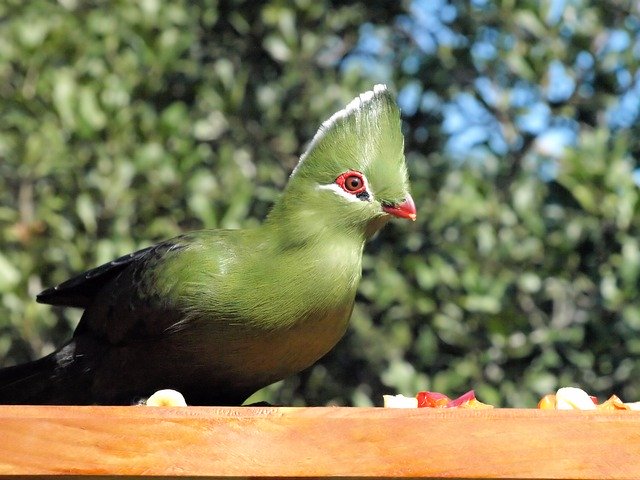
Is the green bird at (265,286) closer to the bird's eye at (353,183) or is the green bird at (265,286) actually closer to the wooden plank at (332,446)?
the bird's eye at (353,183)

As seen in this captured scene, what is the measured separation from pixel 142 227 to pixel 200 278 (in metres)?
1.54

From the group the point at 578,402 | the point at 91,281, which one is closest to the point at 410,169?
the point at 91,281

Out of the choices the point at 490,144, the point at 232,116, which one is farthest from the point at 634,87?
the point at 232,116

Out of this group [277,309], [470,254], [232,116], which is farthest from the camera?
[232,116]

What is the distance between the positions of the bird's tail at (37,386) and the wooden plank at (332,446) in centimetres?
89

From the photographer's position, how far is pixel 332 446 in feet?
4.32

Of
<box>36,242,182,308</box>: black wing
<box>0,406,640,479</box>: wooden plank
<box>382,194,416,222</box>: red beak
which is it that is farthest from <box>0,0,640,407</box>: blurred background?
<box>0,406,640,479</box>: wooden plank

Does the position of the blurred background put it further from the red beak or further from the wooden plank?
the wooden plank

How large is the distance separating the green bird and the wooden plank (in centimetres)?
55

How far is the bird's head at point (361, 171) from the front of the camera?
6.49ft

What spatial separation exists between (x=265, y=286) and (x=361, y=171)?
12.0 inches

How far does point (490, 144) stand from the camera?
360 cm

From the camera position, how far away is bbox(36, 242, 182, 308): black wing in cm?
220

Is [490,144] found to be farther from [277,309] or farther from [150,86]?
[277,309]
